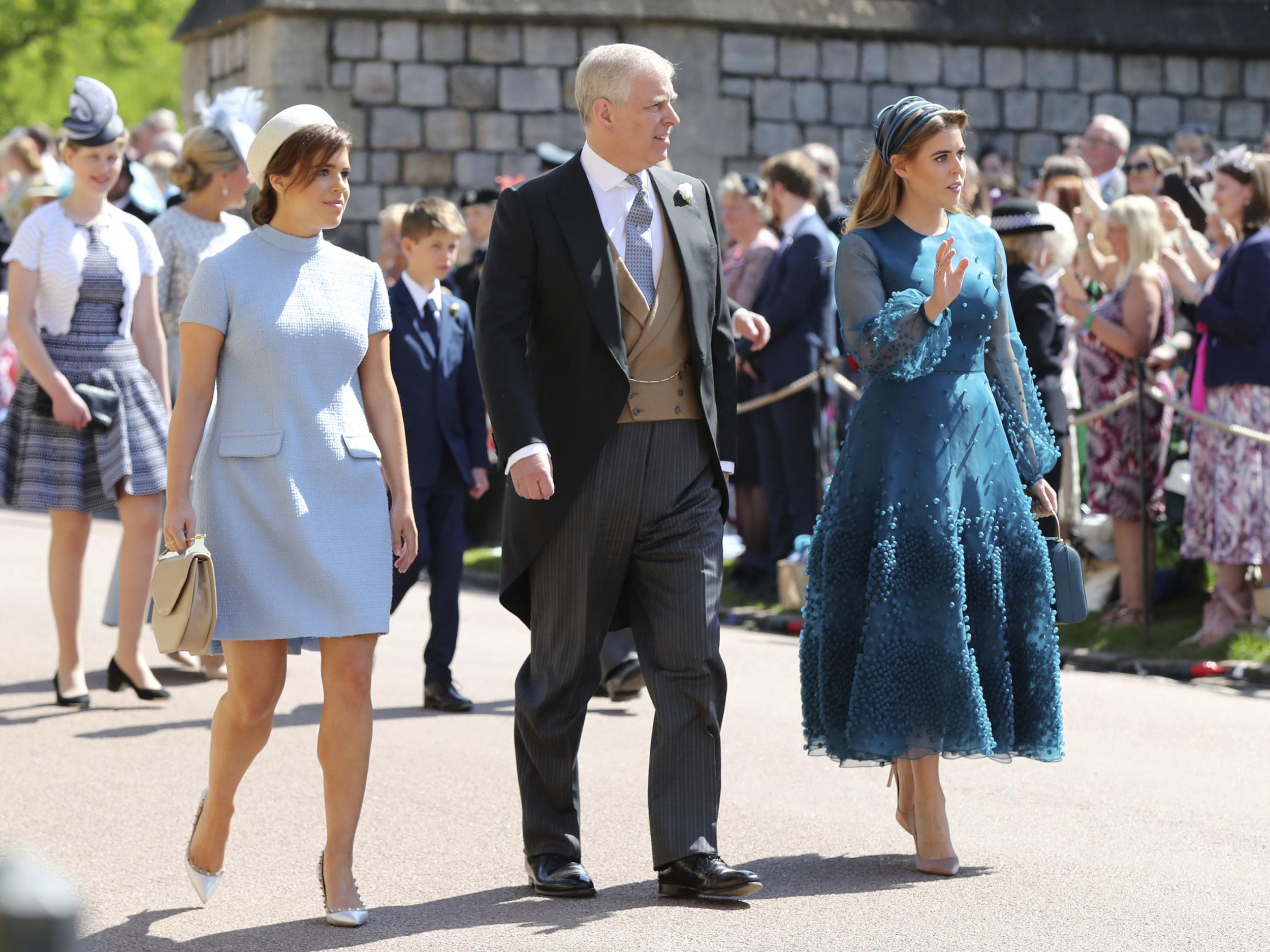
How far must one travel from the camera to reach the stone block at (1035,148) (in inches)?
688

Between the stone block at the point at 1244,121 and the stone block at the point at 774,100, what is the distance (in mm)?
4434

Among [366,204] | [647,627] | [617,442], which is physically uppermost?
[366,204]

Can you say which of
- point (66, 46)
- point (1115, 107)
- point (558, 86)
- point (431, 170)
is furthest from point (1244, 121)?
point (66, 46)

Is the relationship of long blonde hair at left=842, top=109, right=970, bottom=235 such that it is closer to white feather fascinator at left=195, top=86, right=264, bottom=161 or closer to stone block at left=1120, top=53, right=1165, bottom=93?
white feather fascinator at left=195, top=86, right=264, bottom=161

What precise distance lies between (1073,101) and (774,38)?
3067 millimetres

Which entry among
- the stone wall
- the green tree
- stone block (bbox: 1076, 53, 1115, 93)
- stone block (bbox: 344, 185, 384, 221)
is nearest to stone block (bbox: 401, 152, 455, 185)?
the stone wall

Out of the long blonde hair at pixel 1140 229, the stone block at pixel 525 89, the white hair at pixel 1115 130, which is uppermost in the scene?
the stone block at pixel 525 89

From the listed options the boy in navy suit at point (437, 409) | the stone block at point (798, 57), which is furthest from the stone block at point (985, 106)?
the boy in navy suit at point (437, 409)

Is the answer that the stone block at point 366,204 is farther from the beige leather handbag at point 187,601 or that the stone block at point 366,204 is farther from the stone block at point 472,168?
the beige leather handbag at point 187,601

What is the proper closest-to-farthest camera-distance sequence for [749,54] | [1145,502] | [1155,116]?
[1145,502] → [749,54] → [1155,116]

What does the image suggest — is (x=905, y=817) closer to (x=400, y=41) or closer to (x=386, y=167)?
(x=386, y=167)

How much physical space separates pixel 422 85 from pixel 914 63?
4.46 m

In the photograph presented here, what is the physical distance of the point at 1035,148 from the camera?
17.5 meters

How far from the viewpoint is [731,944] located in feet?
13.7
